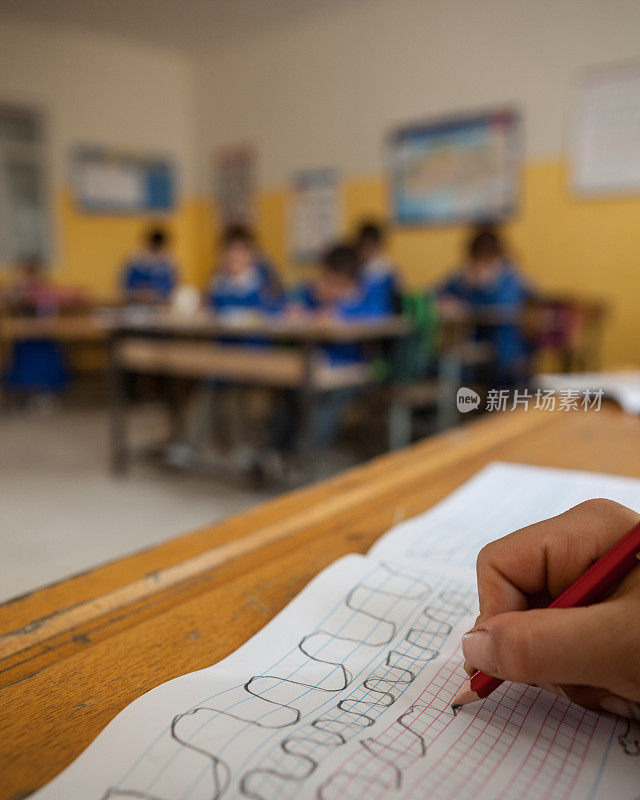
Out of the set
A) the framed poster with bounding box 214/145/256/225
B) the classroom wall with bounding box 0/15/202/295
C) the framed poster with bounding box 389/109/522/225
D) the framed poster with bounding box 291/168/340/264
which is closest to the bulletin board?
the classroom wall with bounding box 0/15/202/295

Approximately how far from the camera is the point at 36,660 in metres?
0.32

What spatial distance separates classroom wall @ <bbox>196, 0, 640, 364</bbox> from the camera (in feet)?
12.5

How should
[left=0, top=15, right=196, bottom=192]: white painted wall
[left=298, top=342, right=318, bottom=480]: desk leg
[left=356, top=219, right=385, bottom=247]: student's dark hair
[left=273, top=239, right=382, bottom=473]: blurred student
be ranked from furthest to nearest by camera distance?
[left=0, top=15, right=196, bottom=192]: white painted wall < [left=356, top=219, right=385, bottom=247]: student's dark hair < [left=273, top=239, right=382, bottom=473]: blurred student < [left=298, top=342, right=318, bottom=480]: desk leg

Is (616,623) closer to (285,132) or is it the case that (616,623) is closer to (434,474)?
(434,474)

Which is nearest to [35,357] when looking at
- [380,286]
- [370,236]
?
[370,236]

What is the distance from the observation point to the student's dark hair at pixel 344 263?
109 inches

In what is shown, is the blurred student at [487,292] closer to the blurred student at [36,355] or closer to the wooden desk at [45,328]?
the wooden desk at [45,328]

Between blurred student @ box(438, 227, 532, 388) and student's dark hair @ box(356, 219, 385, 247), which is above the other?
student's dark hair @ box(356, 219, 385, 247)

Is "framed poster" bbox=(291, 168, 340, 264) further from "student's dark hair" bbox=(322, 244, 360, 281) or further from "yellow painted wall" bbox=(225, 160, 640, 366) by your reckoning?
"student's dark hair" bbox=(322, 244, 360, 281)

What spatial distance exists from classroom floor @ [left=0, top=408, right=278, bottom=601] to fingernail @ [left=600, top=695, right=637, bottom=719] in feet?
1.06

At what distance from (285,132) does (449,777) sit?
19.2 ft

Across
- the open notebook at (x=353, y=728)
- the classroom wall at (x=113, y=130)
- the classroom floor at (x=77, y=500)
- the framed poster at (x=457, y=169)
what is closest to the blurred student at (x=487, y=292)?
the framed poster at (x=457, y=169)

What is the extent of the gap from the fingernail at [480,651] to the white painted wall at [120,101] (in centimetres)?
466
